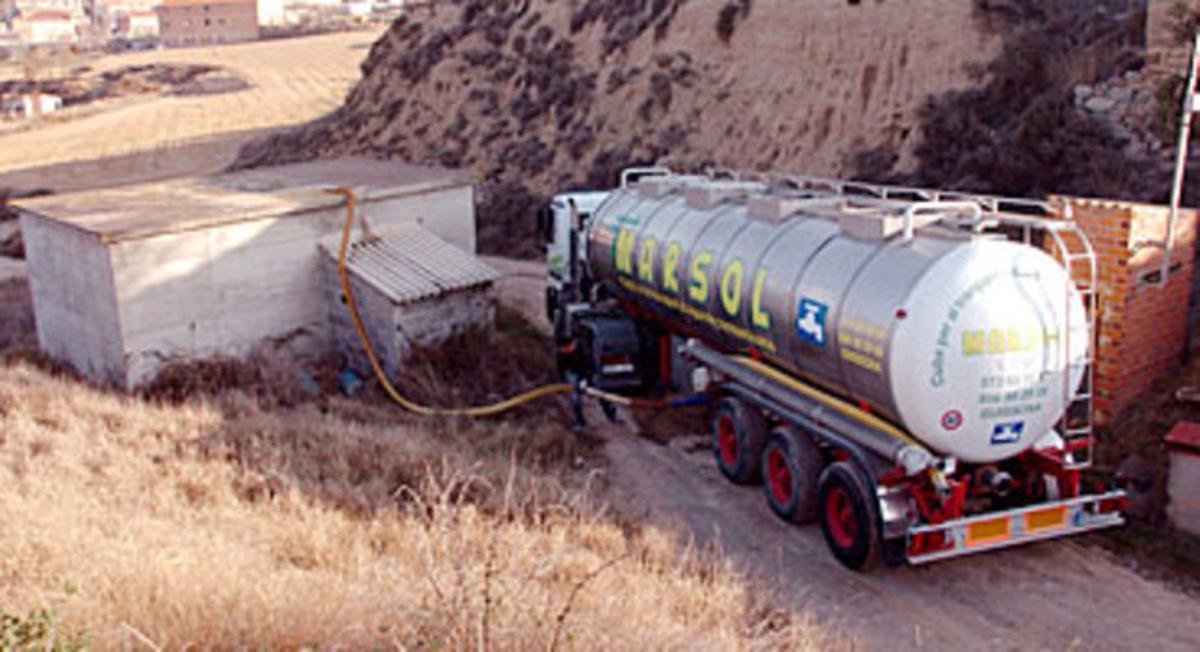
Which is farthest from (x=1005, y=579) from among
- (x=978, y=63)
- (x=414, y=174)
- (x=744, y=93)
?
(x=744, y=93)

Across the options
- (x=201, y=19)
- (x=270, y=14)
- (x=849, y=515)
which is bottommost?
(x=849, y=515)

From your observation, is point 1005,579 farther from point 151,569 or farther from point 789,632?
point 151,569

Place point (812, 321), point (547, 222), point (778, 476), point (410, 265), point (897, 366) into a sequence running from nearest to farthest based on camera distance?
point (897, 366), point (812, 321), point (778, 476), point (410, 265), point (547, 222)

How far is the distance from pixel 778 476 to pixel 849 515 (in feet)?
4.91

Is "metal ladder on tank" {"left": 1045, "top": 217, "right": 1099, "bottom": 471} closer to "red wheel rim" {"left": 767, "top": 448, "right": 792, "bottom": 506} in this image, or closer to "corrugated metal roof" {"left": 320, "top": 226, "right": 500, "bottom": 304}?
"red wheel rim" {"left": 767, "top": 448, "right": 792, "bottom": 506}

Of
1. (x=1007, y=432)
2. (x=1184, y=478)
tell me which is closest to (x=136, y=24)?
(x=1007, y=432)

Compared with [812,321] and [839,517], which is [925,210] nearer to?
[812,321]

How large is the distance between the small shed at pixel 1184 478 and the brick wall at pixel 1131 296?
157cm

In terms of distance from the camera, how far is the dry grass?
6.11 meters

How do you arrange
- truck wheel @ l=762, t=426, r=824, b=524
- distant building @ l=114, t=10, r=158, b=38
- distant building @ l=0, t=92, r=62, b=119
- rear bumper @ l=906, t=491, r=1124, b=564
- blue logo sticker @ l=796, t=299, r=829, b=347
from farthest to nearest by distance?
distant building @ l=114, t=10, r=158, b=38, distant building @ l=0, t=92, r=62, b=119, truck wheel @ l=762, t=426, r=824, b=524, blue logo sticker @ l=796, t=299, r=829, b=347, rear bumper @ l=906, t=491, r=1124, b=564

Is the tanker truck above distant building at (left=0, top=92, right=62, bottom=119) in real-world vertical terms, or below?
below

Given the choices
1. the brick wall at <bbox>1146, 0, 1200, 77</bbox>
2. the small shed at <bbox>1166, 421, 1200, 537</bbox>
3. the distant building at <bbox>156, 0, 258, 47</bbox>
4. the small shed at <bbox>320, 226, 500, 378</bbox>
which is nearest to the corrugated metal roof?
the small shed at <bbox>320, 226, 500, 378</bbox>

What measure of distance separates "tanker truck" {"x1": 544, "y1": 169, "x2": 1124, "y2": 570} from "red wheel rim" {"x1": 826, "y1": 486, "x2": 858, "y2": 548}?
19 millimetres

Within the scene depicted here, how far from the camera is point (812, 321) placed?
36.6 ft
